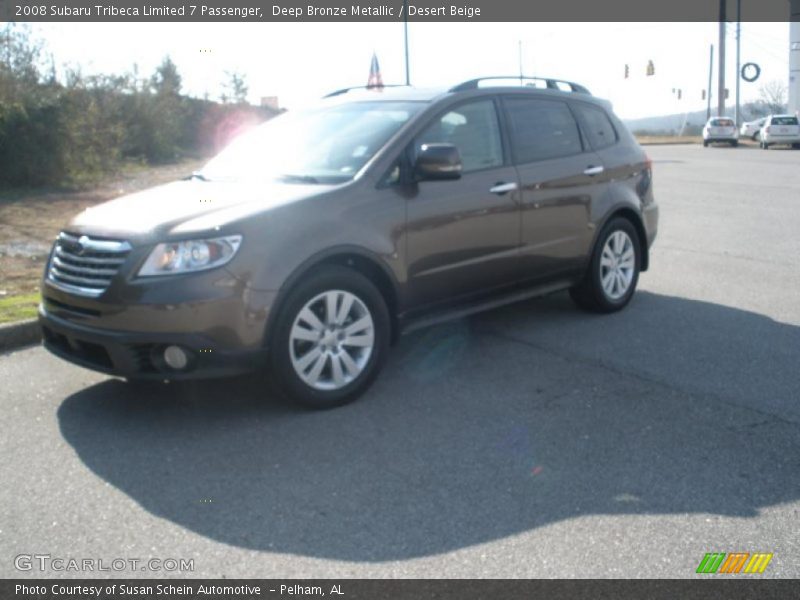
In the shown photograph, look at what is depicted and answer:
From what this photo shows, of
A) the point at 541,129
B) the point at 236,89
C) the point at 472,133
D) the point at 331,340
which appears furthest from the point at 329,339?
the point at 236,89

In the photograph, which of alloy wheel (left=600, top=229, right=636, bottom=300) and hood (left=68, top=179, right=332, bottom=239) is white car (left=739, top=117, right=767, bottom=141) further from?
hood (left=68, top=179, right=332, bottom=239)

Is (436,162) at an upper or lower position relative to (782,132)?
upper

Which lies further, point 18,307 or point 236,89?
point 236,89

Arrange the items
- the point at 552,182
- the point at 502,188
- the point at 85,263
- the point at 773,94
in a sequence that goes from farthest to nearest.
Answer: the point at 773,94 < the point at 552,182 < the point at 502,188 < the point at 85,263

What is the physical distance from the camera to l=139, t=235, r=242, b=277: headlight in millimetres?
4766

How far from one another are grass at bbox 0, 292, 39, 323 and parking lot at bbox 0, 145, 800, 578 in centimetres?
43

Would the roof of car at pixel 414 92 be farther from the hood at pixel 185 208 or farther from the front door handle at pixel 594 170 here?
the hood at pixel 185 208

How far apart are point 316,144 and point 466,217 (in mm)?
1098

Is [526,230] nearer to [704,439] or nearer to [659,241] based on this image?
[704,439]

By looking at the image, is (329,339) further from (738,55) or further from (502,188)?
(738,55)

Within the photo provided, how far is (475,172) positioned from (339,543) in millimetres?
3207

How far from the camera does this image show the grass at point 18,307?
6.81 meters

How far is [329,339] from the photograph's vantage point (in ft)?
17.1

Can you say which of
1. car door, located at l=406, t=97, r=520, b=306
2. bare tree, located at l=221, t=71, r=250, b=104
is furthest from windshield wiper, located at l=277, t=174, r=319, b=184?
bare tree, located at l=221, t=71, r=250, b=104
